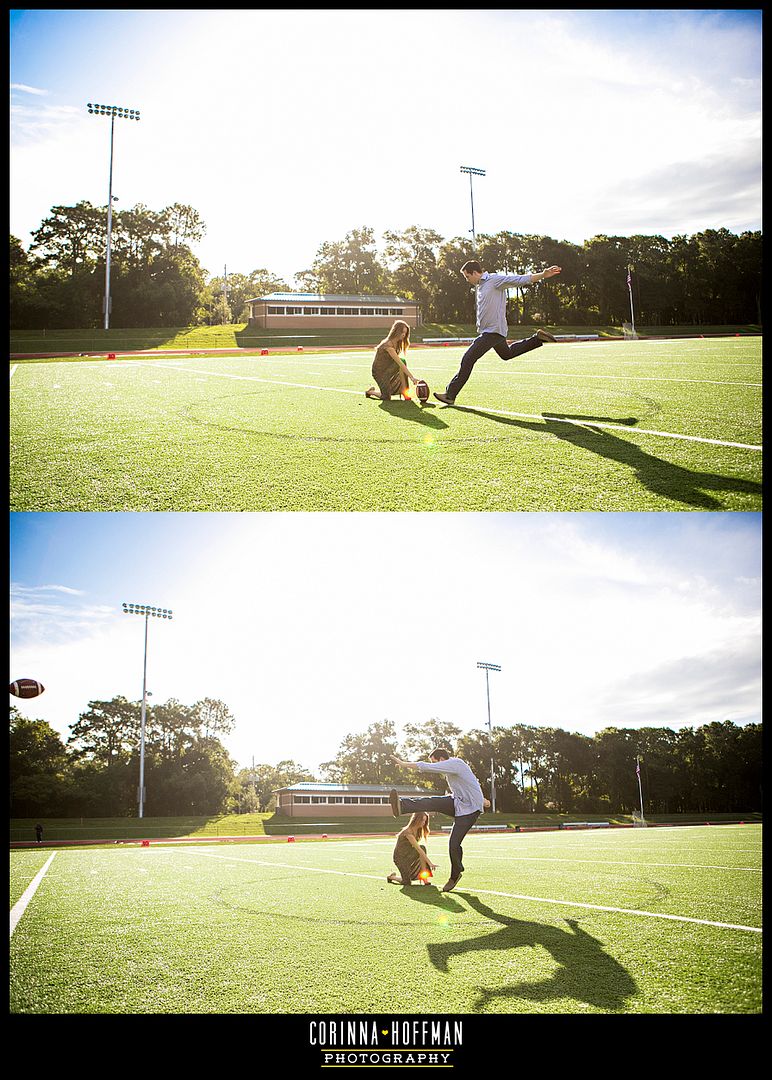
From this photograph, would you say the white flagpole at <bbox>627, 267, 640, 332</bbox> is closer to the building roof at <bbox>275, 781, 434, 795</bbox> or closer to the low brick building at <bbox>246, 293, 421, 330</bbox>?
the low brick building at <bbox>246, 293, 421, 330</bbox>

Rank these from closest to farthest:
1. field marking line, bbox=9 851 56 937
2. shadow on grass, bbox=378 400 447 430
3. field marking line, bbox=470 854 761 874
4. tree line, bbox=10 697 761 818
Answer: field marking line, bbox=9 851 56 937
field marking line, bbox=470 854 761 874
shadow on grass, bbox=378 400 447 430
tree line, bbox=10 697 761 818

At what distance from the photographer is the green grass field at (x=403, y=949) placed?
12.3 ft

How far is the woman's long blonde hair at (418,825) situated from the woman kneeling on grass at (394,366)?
5417mm

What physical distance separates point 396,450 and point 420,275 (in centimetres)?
3742

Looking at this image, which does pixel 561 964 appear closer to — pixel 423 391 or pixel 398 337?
pixel 423 391

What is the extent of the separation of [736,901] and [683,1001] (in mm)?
2358

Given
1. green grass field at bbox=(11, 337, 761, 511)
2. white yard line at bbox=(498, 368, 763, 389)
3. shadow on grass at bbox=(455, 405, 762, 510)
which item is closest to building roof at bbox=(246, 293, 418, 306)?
white yard line at bbox=(498, 368, 763, 389)

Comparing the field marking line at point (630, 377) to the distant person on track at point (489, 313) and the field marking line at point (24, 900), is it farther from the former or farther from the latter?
the field marking line at point (24, 900)

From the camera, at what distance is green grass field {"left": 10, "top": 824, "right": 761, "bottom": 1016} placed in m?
3.76

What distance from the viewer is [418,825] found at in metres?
7.14

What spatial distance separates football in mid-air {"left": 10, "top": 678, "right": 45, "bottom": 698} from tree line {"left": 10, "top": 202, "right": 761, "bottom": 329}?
114 ft

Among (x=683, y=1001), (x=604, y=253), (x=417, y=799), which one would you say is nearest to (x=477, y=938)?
(x=683, y=1001)

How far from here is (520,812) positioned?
112 feet

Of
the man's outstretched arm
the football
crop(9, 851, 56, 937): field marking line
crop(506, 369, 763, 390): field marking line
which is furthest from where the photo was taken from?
crop(506, 369, 763, 390): field marking line
